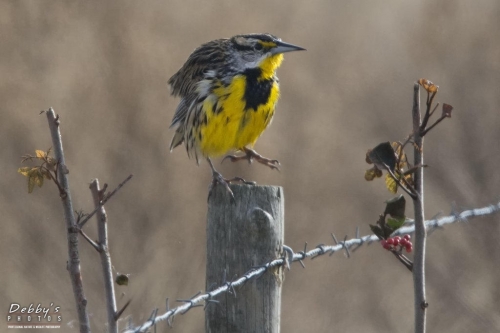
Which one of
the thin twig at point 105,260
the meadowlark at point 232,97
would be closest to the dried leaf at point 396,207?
the thin twig at point 105,260

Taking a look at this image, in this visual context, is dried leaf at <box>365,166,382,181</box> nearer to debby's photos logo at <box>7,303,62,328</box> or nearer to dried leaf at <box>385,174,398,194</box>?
dried leaf at <box>385,174,398,194</box>

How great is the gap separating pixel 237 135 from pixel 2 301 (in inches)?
113

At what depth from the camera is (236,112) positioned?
382 cm

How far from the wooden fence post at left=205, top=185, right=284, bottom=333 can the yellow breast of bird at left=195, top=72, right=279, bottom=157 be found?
1.42 meters

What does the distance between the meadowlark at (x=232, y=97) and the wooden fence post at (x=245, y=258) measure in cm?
136

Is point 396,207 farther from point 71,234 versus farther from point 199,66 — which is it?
point 199,66

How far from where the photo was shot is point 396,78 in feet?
26.0

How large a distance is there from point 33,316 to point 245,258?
343 centimetres

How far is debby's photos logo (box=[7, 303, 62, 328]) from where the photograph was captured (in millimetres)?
5262

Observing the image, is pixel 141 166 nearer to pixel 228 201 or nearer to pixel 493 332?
pixel 493 332

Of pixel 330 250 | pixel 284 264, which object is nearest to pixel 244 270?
pixel 284 264

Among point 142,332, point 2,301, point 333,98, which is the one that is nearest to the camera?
point 142,332

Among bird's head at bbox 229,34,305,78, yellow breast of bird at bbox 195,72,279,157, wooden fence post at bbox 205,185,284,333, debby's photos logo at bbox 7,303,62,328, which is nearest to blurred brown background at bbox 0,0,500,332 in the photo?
debby's photos logo at bbox 7,303,62,328

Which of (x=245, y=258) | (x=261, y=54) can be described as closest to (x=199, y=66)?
(x=261, y=54)
